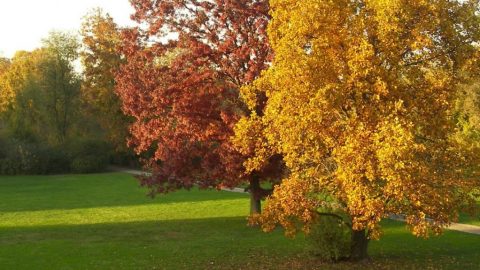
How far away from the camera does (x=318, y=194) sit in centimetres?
1258

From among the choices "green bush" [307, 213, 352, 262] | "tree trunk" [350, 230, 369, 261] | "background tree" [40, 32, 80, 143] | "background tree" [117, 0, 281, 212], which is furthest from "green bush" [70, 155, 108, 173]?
"tree trunk" [350, 230, 369, 261]

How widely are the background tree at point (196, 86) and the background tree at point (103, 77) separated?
1384 inches

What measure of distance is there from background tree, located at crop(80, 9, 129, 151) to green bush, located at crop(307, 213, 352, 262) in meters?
41.7

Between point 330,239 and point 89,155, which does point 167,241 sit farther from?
point 89,155

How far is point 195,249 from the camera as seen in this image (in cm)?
1622

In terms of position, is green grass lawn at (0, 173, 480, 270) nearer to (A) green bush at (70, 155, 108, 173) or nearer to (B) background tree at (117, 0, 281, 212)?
(B) background tree at (117, 0, 281, 212)

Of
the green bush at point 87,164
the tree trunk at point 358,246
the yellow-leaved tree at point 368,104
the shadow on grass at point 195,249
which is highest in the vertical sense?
the yellow-leaved tree at point 368,104

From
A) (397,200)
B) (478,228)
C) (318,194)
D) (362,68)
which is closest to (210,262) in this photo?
(318,194)

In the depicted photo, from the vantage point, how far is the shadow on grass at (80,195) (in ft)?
95.1

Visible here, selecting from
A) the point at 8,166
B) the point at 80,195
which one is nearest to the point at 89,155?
the point at 8,166

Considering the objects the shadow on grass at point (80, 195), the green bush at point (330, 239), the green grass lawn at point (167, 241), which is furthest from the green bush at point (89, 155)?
the green bush at point (330, 239)

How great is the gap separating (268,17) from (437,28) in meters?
8.14

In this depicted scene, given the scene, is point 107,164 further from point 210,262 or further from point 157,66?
point 210,262

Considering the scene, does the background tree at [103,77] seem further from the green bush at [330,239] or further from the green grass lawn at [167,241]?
the green bush at [330,239]
